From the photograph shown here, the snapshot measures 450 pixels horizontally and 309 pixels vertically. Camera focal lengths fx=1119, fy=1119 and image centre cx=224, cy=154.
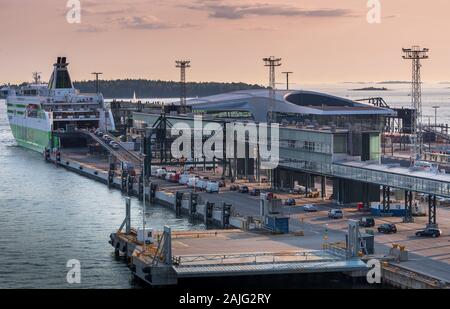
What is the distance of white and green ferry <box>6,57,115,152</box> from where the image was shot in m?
89.4

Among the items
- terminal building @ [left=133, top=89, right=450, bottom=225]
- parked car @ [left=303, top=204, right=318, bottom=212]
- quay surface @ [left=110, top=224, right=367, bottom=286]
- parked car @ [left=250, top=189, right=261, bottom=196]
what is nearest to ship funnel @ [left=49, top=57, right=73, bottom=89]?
terminal building @ [left=133, top=89, right=450, bottom=225]

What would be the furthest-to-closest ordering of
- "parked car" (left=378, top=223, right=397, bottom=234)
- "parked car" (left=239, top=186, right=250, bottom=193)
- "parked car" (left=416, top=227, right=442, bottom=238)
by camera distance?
1. "parked car" (left=239, top=186, right=250, bottom=193)
2. "parked car" (left=378, top=223, right=397, bottom=234)
3. "parked car" (left=416, top=227, right=442, bottom=238)

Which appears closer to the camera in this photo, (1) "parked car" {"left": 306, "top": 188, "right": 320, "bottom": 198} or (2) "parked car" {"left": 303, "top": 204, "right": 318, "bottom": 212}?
(2) "parked car" {"left": 303, "top": 204, "right": 318, "bottom": 212}

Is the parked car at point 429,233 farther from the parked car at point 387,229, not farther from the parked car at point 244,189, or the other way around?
the parked car at point 244,189

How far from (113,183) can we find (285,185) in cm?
1242

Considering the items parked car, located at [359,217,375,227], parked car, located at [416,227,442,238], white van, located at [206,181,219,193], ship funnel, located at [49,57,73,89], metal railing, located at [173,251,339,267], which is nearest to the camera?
metal railing, located at [173,251,339,267]

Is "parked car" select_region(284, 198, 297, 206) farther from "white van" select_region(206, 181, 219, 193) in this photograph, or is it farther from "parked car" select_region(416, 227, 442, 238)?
"parked car" select_region(416, 227, 442, 238)

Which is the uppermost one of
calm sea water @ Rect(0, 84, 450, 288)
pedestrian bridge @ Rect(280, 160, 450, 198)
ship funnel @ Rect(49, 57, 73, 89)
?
ship funnel @ Rect(49, 57, 73, 89)

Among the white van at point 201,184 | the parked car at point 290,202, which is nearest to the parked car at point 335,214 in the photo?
the parked car at point 290,202

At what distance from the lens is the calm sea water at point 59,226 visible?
34219 millimetres

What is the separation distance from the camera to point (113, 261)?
3678 centimetres

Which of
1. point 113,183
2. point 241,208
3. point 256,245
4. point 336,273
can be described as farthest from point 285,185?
point 336,273

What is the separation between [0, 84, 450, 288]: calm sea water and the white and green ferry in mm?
19066
